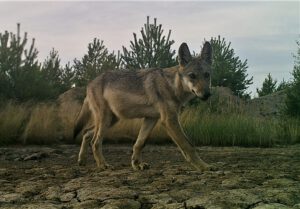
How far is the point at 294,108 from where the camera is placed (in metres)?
17.1

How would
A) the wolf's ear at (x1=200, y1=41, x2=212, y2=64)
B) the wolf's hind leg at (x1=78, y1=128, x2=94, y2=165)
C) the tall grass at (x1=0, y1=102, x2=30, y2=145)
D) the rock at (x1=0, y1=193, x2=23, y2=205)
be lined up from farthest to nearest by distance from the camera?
the tall grass at (x1=0, y1=102, x2=30, y2=145) → the wolf's hind leg at (x1=78, y1=128, x2=94, y2=165) → the wolf's ear at (x1=200, y1=41, x2=212, y2=64) → the rock at (x1=0, y1=193, x2=23, y2=205)

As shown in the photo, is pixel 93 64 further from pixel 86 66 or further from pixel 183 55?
pixel 183 55

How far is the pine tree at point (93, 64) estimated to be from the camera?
19547 millimetres

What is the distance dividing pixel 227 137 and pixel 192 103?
712 centimetres

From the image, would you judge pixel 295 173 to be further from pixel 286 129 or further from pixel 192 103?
pixel 192 103

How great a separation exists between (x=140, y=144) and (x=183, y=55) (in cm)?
147

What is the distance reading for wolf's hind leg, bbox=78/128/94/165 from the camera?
6.97 metres

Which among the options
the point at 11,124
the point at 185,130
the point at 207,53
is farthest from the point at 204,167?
the point at 11,124

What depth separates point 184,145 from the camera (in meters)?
5.97

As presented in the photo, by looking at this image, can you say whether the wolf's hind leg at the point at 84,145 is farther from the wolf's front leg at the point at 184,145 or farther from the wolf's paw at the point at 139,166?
the wolf's front leg at the point at 184,145

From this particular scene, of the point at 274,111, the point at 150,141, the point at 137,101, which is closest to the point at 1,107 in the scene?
the point at 150,141

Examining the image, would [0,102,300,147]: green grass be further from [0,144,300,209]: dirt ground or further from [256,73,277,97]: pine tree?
[256,73,277,97]: pine tree

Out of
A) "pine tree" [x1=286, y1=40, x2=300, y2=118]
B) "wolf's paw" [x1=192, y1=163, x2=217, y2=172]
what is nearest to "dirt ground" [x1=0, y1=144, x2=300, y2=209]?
"wolf's paw" [x1=192, y1=163, x2=217, y2=172]

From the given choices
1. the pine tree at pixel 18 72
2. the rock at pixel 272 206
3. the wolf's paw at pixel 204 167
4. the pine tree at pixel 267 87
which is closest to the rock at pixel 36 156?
the wolf's paw at pixel 204 167
